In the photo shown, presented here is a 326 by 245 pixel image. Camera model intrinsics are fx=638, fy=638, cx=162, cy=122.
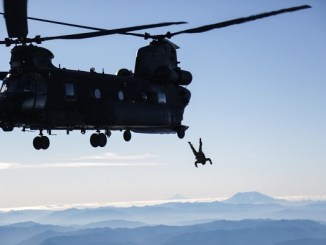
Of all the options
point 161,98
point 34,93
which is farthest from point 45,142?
point 161,98

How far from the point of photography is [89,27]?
111 feet

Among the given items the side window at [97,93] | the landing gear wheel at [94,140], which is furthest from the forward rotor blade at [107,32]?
the landing gear wheel at [94,140]

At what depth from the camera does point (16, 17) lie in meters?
31.2

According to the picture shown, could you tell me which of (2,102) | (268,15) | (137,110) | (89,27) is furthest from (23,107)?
(268,15)

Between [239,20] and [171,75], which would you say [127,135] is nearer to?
[171,75]

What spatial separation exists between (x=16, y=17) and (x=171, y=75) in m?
13.8

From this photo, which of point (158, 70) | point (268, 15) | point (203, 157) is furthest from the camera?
point (158, 70)

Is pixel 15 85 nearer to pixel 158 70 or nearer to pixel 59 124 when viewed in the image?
pixel 59 124

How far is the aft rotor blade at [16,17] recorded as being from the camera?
30188 mm

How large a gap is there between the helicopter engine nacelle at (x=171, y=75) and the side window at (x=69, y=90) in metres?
8.53

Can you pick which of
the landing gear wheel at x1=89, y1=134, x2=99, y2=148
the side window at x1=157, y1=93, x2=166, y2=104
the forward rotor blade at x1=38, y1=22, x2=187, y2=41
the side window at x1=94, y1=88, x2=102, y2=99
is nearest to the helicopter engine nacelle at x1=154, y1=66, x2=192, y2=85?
the side window at x1=157, y1=93, x2=166, y2=104

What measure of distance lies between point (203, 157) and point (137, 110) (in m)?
4.89

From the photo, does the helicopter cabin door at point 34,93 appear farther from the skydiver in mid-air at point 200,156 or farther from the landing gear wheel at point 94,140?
the skydiver in mid-air at point 200,156

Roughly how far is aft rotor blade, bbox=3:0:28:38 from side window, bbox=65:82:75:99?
352 centimetres
